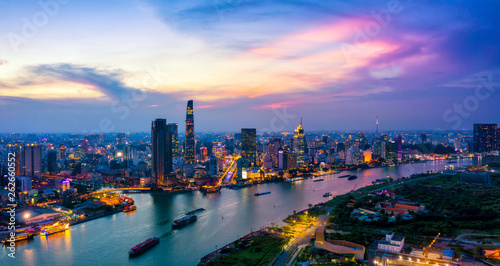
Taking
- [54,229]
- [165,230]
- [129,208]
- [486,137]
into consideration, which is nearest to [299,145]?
[486,137]

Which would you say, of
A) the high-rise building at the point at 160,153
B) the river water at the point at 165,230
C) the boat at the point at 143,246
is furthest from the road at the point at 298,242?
the high-rise building at the point at 160,153

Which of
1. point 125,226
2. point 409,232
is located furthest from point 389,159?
point 125,226

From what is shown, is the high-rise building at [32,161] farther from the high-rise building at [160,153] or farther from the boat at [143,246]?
the boat at [143,246]

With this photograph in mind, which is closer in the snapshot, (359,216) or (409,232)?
(409,232)

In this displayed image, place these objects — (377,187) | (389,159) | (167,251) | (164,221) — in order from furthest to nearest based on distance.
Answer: (389,159) → (377,187) → (164,221) → (167,251)

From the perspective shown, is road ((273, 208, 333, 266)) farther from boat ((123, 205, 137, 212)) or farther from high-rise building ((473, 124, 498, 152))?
high-rise building ((473, 124, 498, 152))

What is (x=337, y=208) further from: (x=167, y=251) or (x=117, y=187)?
(x=117, y=187)

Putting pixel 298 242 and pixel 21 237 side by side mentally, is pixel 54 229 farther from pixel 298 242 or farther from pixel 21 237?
pixel 298 242
